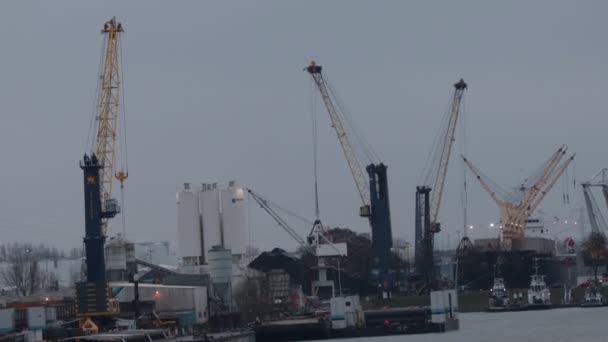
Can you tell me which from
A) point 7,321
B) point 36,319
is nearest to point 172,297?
point 7,321

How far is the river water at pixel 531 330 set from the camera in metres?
86.1

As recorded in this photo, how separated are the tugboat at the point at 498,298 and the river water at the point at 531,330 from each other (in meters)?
26.5

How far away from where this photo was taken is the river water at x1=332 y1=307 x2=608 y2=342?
86.1 m

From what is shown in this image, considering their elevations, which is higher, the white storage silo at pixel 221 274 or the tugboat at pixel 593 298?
the white storage silo at pixel 221 274

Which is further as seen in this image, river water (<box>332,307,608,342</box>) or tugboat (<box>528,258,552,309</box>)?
tugboat (<box>528,258,552,309</box>)

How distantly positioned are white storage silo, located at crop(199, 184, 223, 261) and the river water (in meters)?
28.2

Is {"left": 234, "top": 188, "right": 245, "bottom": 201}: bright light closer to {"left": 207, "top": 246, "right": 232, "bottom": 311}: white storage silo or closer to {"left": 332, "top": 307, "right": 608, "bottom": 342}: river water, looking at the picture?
{"left": 207, "top": 246, "right": 232, "bottom": 311}: white storage silo

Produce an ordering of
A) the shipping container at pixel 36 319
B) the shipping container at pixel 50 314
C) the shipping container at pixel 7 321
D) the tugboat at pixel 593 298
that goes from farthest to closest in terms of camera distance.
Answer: the tugboat at pixel 593 298, the shipping container at pixel 50 314, the shipping container at pixel 7 321, the shipping container at pixel 36 319

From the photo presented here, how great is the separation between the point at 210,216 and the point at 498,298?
32.6m

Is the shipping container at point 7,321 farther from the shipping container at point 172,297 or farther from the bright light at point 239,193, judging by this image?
the bright light at point 239,193

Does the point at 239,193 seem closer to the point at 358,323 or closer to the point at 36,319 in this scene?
the point at 358,323

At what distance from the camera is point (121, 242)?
404ft

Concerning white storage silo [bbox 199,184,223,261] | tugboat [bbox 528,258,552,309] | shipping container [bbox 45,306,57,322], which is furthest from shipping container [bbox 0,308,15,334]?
tugboat [bbox 528,258,552,309]

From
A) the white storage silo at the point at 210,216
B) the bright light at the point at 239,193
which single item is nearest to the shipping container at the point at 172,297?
the white storage silo at the point at 210,216
